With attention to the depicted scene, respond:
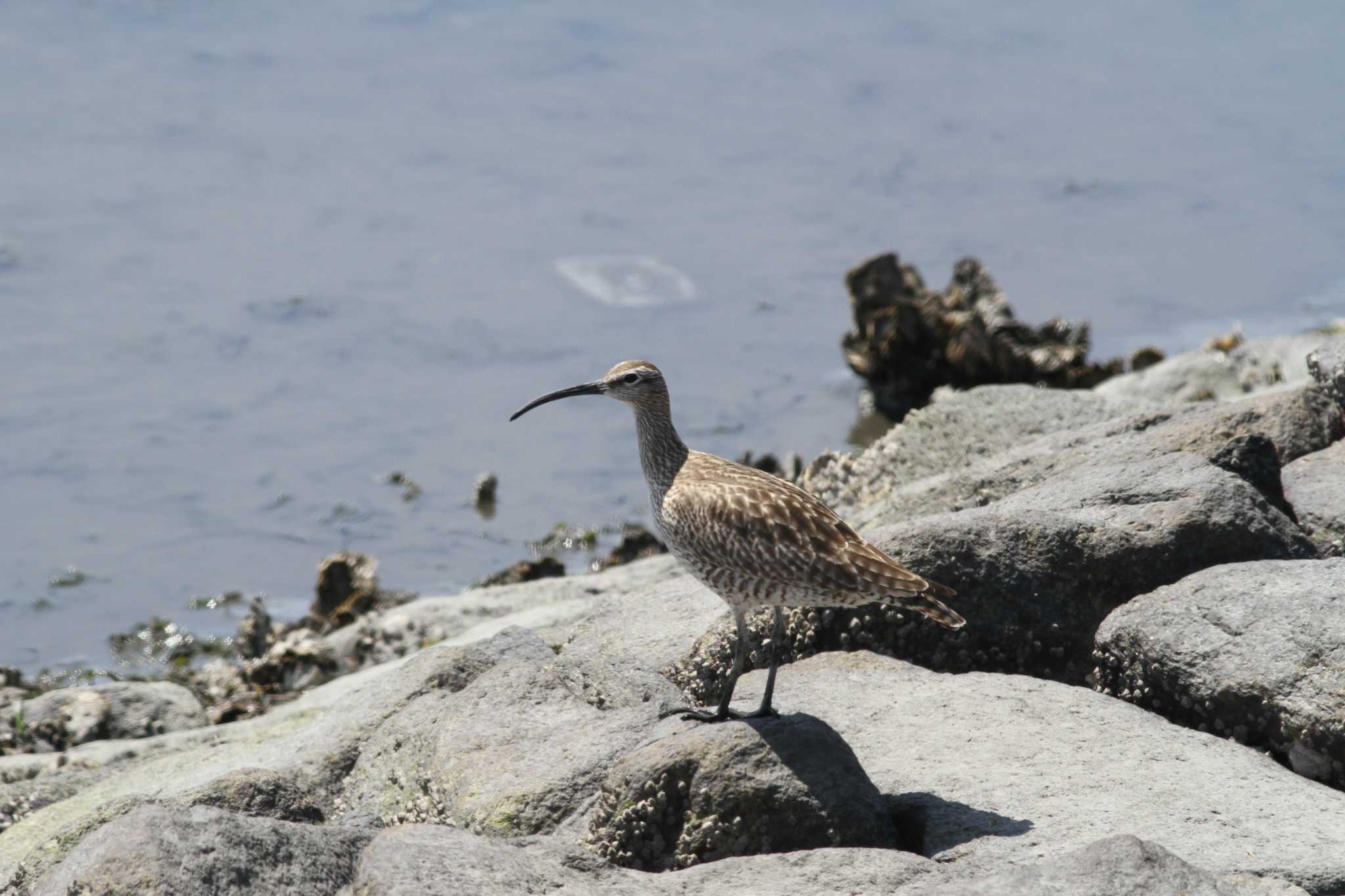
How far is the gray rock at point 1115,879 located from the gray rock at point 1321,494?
350 centimetres

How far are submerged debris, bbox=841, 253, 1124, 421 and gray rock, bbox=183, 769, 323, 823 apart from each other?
31.2ft

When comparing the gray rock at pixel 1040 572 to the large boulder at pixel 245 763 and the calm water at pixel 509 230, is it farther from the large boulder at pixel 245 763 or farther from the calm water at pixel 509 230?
the calm water at pixel 509 230

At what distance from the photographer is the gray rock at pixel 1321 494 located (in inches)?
326

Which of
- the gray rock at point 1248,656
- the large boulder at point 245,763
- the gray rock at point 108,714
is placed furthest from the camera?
the gray rock at point 108,714

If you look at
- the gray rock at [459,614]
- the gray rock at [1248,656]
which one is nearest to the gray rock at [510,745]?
the gray rock at [1248,656]

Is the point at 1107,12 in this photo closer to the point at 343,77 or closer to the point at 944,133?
the point at 944,133

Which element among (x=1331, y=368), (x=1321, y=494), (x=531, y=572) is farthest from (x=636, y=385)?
(x=531, y=572)

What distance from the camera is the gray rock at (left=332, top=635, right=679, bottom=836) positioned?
647 cm

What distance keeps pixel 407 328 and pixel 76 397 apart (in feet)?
10.8

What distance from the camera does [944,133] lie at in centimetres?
2131

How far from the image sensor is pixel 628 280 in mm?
17641

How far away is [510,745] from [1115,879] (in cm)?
277

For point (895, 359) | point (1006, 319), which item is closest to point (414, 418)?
point (895, 359)

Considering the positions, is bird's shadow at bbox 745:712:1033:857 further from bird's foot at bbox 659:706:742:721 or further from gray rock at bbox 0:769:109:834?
gray rock at bbox 0:769:109:834
